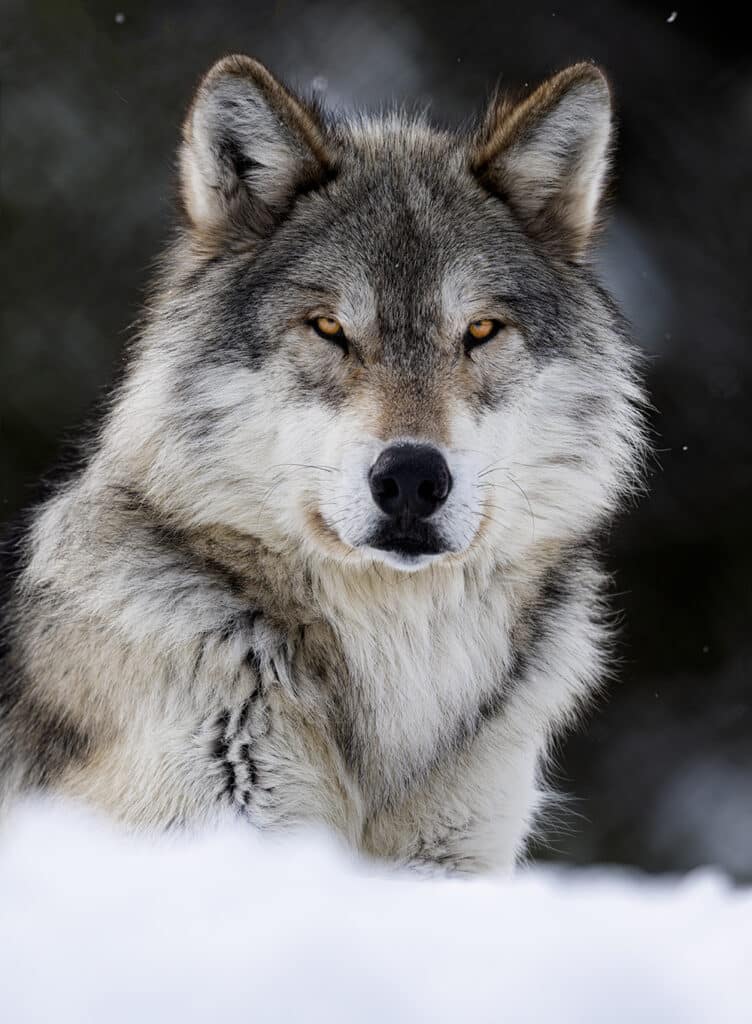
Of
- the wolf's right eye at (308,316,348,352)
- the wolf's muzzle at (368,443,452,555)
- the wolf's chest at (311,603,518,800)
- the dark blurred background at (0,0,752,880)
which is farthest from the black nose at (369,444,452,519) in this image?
the dark blurred background at (0,0,752,880)

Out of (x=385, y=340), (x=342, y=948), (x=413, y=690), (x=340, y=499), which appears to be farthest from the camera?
(x=413, y=690)

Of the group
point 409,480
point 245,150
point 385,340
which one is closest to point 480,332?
point 385,340

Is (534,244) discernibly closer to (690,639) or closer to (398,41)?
(398,41)

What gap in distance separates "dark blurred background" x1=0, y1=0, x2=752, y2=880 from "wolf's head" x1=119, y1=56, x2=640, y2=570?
166 inches

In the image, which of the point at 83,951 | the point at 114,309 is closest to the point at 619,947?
the point at 83,951

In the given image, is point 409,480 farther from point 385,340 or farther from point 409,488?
point 385,340

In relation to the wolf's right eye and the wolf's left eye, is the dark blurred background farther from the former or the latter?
the wolf's right eye

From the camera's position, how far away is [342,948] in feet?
6.57

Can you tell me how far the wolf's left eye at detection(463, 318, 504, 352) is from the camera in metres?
3.26

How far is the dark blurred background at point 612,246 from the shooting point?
791 centimetres

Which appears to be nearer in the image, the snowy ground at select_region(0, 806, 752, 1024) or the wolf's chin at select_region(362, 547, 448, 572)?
the snowy ground at select_region(0, 806, 752, 1024)

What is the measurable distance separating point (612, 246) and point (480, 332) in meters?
5.17

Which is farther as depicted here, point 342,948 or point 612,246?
point 612,246

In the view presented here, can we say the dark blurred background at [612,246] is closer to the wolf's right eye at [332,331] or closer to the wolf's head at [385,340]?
the wolf's head at [385,340]
